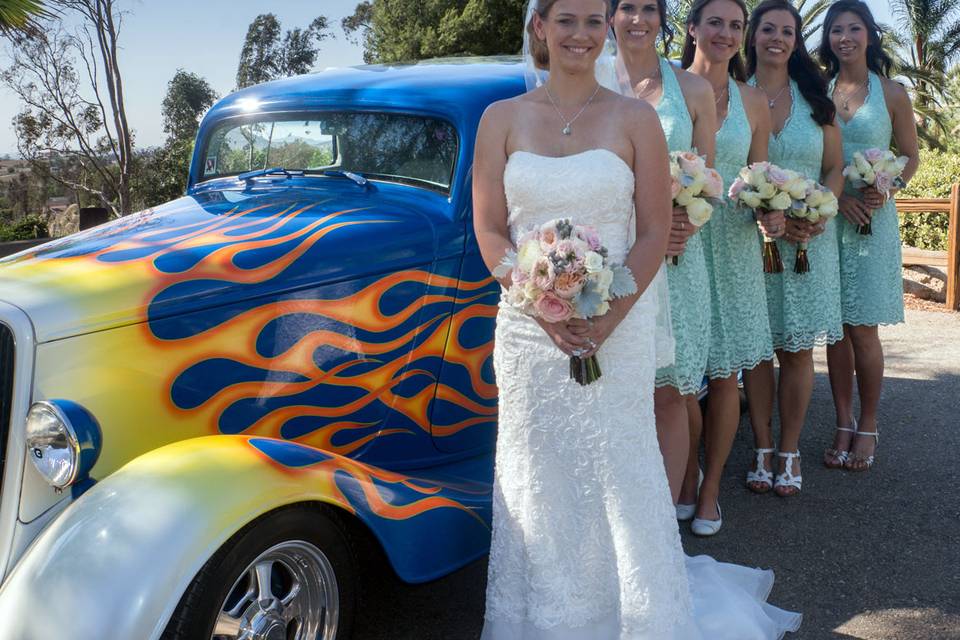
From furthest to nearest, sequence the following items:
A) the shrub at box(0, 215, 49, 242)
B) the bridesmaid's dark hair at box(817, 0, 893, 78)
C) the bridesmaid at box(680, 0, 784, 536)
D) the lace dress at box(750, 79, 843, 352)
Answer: the shrub at box(0, 215, 49, 242)
the bridesmaid's dark hair at box(817, 0, 893, 78)
the lace dress at box(750, 79, 843, 352)
the bridesmaid at box(680, 0, 784, 536)

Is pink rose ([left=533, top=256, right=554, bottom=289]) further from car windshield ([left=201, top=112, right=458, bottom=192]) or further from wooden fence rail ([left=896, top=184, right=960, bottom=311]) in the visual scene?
wooden fence rail ([left=896, top=184, right=960, bottom=311])

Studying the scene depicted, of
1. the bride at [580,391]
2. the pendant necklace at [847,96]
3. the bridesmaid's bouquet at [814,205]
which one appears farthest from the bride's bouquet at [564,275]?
the pendant necklace at [847,96]

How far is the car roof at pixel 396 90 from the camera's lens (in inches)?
136

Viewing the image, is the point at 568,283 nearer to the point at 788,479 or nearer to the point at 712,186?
the point at 712,186

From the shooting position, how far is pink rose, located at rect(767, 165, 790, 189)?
3705mm

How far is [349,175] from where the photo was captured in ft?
11.3

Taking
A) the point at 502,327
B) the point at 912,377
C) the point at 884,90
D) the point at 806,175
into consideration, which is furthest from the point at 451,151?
the point at 912,377

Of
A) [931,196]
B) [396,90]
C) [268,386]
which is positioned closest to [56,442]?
[268,386]

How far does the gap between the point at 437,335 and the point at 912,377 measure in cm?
453

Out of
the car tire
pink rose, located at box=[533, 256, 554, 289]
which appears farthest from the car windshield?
the car tire

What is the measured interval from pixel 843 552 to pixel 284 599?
93.6 inches

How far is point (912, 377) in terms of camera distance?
6.31m

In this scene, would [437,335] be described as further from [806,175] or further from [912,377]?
[912,377]

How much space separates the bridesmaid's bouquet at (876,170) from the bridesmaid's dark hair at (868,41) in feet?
1.58
